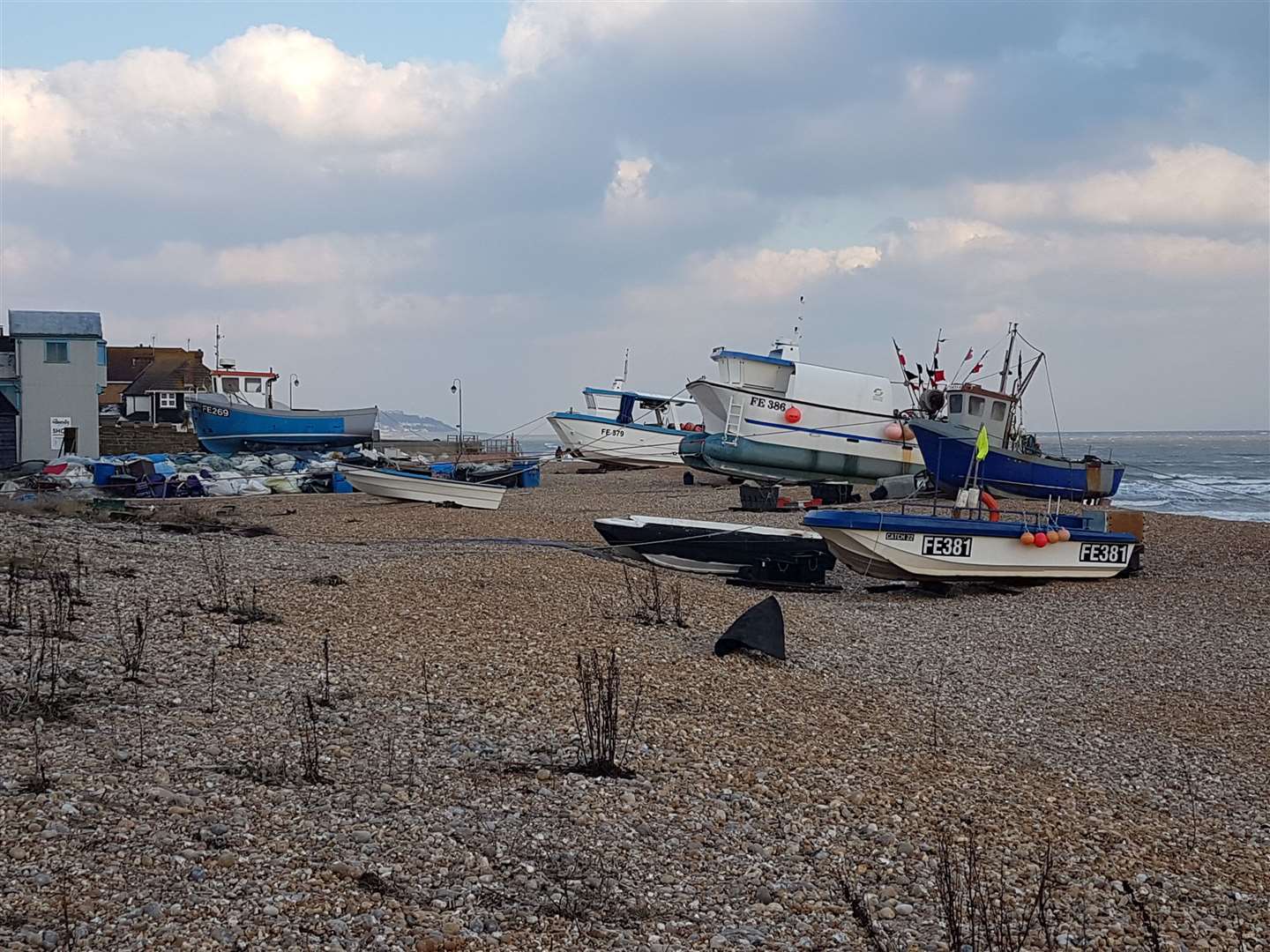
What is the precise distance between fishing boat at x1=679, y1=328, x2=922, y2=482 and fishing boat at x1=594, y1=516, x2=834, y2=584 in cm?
1628

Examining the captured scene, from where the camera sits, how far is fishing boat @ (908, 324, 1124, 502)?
25.9 meters

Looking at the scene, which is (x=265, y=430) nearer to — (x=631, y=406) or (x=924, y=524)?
(x=631, y=406)

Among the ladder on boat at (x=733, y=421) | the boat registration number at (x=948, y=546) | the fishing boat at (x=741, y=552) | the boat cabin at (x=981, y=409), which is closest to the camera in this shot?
the boat registration number at (x=948, y=546)

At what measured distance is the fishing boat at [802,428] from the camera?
1305 inches

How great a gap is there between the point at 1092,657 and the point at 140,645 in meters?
9.49

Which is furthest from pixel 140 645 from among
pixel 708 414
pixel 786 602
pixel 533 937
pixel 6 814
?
pixel 708 414

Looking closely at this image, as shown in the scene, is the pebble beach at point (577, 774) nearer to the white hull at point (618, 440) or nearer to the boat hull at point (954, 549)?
the boat hull at point (954, 549)

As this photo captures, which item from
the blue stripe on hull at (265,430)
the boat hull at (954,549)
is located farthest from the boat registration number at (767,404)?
the blue stripe on hull at (265,430)

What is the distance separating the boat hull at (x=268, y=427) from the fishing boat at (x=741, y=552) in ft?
110

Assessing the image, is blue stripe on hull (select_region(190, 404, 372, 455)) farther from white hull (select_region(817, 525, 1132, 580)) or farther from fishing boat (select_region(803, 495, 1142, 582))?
white hull (select_region(817, 525, 1132, 580))

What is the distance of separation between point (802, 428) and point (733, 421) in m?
2.05

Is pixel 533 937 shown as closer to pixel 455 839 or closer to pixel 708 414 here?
pixel 455 839

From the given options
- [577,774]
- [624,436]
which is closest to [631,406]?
[624,436]

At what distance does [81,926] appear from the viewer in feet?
14.0
